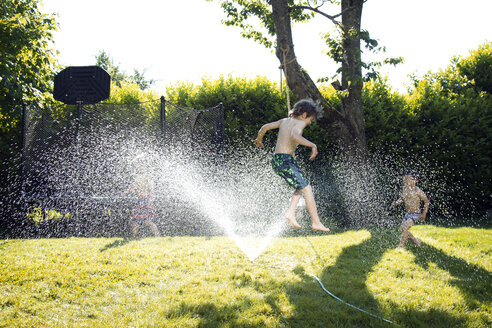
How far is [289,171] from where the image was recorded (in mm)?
4180

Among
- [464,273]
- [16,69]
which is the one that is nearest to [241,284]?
[464,273]

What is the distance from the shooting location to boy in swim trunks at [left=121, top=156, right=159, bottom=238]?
21.4 ft

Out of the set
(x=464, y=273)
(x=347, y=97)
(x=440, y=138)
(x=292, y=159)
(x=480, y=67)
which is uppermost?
(x=480, y=67)

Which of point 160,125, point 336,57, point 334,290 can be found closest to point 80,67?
point 160,125

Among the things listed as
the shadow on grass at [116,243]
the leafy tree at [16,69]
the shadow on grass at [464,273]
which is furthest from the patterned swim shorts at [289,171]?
the leafy tree at [16,69]

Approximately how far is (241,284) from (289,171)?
1328 mm

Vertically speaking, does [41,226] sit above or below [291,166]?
below

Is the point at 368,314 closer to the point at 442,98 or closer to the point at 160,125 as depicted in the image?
the point at 160,125

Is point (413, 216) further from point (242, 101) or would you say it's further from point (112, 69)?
point (112, 69)

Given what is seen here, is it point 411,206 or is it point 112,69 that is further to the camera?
point 112,69

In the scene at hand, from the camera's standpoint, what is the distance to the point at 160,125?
7793 millimetres

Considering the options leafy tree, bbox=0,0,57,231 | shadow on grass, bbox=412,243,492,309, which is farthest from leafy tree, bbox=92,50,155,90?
shadow on grass, bbox=412,243,492,309

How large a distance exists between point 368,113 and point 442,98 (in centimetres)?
190

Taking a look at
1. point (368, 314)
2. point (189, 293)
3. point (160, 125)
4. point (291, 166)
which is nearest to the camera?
point (368, 314)
